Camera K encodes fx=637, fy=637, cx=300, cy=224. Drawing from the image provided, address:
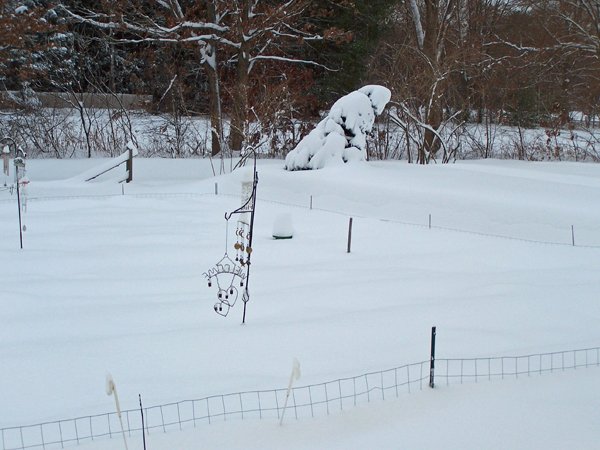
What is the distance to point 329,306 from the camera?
15.0ft

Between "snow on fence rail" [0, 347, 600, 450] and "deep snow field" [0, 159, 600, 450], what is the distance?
0.08 m

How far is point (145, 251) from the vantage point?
632cm

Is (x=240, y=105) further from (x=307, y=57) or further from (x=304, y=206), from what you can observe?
(x=304, y=206)

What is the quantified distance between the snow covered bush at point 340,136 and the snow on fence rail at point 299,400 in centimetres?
713

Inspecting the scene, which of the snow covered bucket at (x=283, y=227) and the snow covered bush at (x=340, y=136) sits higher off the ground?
the snow covered bush at (x=340, y=136)

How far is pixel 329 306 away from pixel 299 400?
4.97ft

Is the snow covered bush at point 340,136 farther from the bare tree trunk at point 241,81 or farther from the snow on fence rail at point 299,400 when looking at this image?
the snow on fence rail at point 299,400

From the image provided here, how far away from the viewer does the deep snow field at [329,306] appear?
2898 millimetres

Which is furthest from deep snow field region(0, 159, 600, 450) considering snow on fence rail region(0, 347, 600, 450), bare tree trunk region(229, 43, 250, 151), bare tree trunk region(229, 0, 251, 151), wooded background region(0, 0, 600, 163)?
bare tree trunk region(229, 0, 251, 151)

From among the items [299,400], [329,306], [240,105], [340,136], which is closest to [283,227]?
[329,306]

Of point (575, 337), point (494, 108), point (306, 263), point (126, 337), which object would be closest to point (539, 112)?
point (494, 108)

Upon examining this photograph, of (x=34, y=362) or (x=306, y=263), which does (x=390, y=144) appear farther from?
(x=34, y=362)

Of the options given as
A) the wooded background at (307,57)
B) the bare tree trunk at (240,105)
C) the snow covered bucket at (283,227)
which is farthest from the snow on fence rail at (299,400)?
the bare tree trunk at (240,105)

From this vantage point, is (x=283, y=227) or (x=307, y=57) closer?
(x=283, y=227)
